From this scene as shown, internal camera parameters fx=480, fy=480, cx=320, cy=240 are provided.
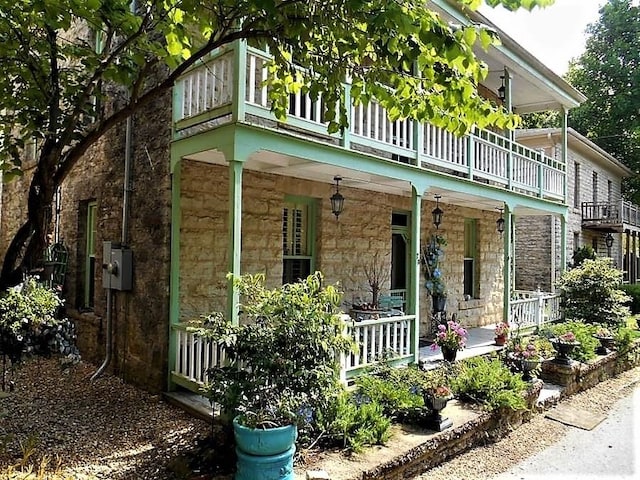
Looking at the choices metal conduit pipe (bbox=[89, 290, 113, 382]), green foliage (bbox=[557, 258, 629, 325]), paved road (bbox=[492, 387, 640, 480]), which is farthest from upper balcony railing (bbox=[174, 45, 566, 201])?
paved road (bbox=[492, 387, 640, 480])

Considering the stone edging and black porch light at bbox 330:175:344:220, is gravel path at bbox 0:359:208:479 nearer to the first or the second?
the stone edging

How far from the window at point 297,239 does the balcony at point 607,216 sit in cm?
1472

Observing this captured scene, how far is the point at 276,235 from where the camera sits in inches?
291

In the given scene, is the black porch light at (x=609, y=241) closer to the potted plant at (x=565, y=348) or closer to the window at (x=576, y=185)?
the window at (x=576, y=185)

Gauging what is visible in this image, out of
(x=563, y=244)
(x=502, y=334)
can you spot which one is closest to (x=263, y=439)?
(x=502, y=334)

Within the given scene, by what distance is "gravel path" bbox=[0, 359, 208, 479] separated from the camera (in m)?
4.41

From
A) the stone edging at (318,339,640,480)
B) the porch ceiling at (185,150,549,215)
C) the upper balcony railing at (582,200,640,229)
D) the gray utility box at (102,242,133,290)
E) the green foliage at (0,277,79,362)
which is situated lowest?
the stone edging at (318,339,640,480)

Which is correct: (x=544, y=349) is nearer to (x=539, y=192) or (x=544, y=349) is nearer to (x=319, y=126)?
(x=539, y=192)

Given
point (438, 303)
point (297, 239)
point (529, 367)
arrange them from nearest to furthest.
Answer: point (529, 367), point (297, 239), point (438, 303)

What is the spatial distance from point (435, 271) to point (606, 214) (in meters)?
12.5

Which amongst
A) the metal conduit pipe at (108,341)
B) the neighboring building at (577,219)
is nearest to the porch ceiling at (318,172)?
the metal conduit pipe at (108,341)

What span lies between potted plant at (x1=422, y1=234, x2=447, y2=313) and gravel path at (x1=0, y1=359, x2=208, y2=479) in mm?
6177

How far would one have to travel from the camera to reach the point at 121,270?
22.5 ft

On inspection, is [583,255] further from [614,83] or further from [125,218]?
[125,218]
